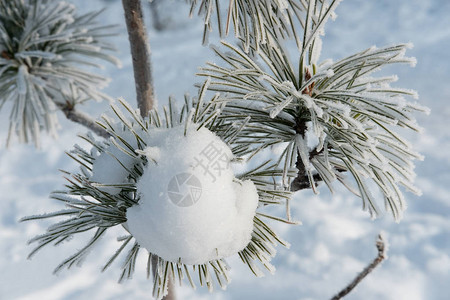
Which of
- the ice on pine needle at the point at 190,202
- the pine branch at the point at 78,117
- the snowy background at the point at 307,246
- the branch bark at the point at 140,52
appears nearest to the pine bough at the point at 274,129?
the ice on pine needle at the point at 190,202

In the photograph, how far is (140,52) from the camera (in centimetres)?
59

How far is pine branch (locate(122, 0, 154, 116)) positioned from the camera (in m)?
0.58

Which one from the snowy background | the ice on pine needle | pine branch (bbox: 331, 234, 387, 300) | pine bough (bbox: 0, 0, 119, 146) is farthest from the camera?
the snowy background

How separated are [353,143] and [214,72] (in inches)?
5.8

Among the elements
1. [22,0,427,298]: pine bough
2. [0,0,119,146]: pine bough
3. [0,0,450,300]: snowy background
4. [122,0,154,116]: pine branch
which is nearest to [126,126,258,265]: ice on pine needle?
[22,0,427,298]: pine bough

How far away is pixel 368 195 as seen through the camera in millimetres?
446

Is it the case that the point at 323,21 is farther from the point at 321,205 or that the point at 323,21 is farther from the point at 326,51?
the point at 326,51

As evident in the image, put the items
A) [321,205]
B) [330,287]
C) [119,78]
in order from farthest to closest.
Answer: [119,78] < [321,205] < [330,287]

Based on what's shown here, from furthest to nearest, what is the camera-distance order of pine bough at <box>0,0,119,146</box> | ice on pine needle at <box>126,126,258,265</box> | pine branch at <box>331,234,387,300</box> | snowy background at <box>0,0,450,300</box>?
snowy background at <box>0,0,450,300</box> < pine bough at <box>0,0,119,146</box> < pine branch at <box>331,234,387,300</box> < ice on pine needle at <box>126,126,258,265</box>

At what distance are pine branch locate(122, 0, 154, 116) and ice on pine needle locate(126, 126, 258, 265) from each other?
0.25 meters

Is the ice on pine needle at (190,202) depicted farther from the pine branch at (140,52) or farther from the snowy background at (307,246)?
the snowy background at (307,246)

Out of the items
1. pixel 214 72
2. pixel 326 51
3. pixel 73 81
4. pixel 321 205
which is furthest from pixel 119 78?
pixel 214 72

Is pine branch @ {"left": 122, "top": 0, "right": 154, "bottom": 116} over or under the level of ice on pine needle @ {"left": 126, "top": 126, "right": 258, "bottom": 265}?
over

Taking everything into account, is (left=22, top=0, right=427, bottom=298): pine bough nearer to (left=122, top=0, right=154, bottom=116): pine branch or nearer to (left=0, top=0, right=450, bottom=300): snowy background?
(left=122, top=0, right=154, bottom=116): pine branch
